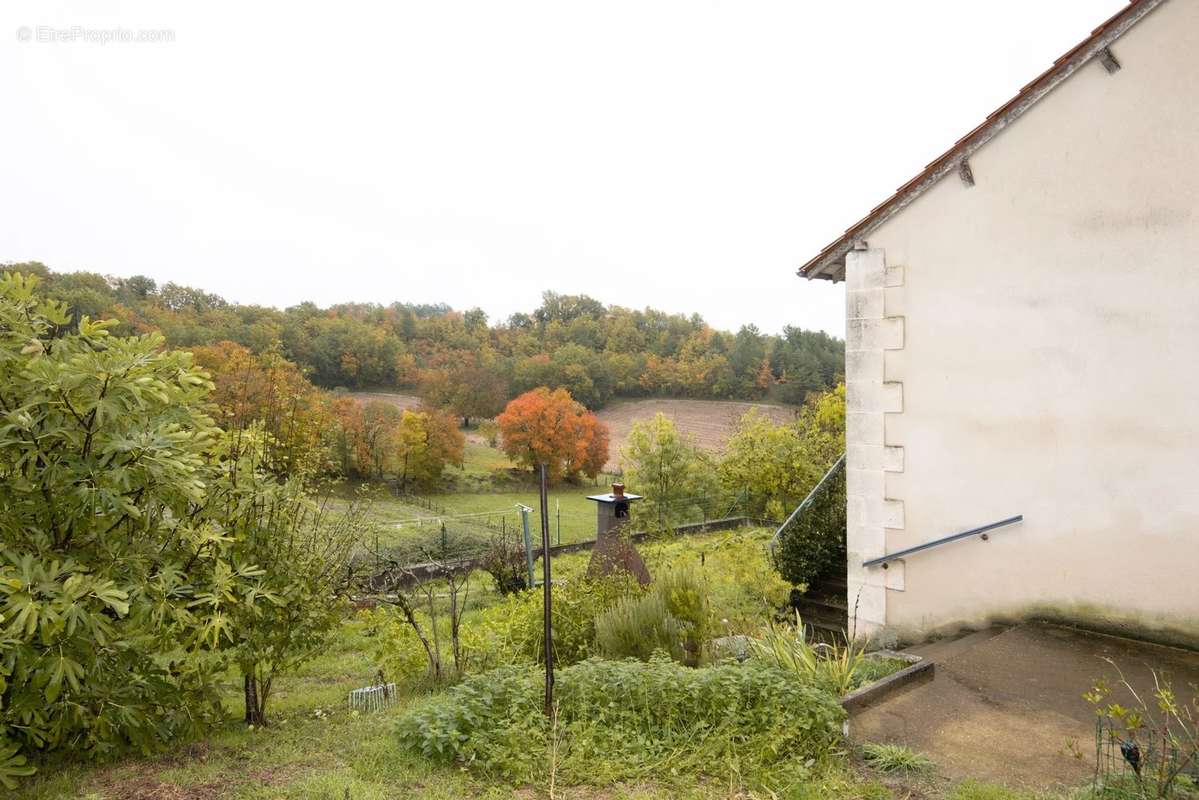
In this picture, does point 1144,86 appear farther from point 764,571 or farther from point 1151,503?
point 764,571

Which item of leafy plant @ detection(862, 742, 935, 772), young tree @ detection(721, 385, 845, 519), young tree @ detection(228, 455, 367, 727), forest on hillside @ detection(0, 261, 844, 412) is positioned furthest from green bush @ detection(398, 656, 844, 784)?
forest on hillside @ detection(0, 261, 844, 412)

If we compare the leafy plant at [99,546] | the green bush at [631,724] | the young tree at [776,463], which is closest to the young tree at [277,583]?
the leafy plant at [99,546]

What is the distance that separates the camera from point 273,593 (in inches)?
209

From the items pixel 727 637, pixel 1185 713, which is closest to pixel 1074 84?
pixel 1185 713

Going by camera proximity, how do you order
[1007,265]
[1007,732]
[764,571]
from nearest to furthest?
Result: [1007,732]
[1007,265]
[764,571]

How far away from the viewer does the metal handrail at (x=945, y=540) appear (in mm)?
6426

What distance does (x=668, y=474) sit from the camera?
2747 cm

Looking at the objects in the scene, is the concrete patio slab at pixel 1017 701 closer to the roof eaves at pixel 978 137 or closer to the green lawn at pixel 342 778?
the green lawn at pixel 342 778

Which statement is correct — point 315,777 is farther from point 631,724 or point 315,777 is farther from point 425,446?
point 425,446

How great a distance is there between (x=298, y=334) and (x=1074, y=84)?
50.8 m

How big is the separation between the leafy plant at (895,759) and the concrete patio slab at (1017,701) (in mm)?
107

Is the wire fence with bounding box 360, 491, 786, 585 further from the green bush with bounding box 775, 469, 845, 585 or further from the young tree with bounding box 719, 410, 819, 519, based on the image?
the green bush with bounding box 775, 469, 845, 585

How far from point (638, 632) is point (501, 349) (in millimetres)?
58857

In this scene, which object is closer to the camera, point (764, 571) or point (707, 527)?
point (764, 571)
